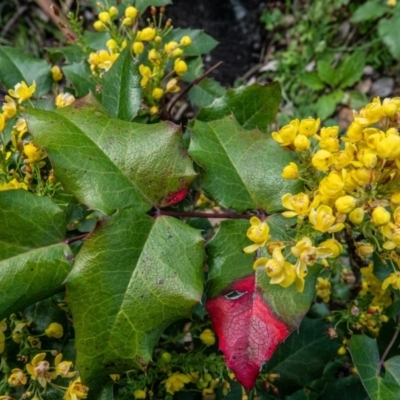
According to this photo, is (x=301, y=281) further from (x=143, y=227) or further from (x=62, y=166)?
(x=62, y=166)

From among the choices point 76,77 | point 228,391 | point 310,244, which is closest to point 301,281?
point 310,244

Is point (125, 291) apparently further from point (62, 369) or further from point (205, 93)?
point (205, 93)

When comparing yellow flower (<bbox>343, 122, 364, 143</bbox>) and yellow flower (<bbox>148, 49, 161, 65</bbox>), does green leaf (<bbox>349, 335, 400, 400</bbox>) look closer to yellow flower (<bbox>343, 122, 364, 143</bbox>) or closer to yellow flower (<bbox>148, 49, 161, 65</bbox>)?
yellow flower (<bbox>343, 122, 364, 143</bbox>)

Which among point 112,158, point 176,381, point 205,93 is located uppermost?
point 112,158

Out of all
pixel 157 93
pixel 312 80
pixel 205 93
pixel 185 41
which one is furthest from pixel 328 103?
pixel 157 93

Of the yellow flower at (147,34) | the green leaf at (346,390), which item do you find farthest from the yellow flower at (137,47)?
the green leaf at (346,390)

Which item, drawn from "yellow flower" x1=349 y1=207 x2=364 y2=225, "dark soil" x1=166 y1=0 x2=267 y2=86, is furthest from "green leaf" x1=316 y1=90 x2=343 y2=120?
"yellow flower" x1=349 y1=207 x2=364 y2=225

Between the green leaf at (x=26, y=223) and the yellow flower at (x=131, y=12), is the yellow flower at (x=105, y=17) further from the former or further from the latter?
the green leaf at (x=26, y=223)
